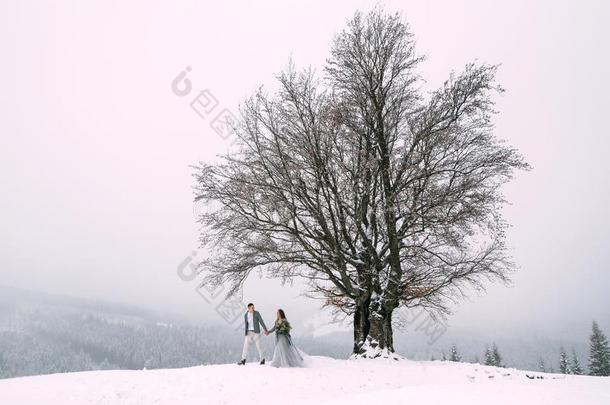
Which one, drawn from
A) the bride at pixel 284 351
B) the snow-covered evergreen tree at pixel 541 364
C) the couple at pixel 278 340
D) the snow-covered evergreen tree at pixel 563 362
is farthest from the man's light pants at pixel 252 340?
the snow-covered evergreen tree at pixel 541 364

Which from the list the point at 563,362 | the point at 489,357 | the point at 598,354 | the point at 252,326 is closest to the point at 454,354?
the point at 489,357

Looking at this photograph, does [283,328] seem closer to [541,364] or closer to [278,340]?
[278,340]

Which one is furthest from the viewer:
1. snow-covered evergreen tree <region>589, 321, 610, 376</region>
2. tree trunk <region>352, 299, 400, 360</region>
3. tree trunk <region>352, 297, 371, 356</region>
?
snow-covered evergreen tree <region>589, 321, 610, 376</region>

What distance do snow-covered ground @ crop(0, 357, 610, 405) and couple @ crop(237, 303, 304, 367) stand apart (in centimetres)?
60

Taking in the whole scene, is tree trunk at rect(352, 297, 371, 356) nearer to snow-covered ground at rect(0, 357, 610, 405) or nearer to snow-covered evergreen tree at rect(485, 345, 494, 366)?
snow-covered ground at rect(0, 357, 610, 405)

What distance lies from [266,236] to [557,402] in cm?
1124

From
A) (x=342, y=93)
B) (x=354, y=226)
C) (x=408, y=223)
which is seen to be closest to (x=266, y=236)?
(x=354, y=226)

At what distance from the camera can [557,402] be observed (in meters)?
7.19

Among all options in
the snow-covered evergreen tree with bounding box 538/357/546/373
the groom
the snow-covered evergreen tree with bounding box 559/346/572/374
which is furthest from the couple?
the snow-covered evergreen tree with bounding box 538/357/546/373

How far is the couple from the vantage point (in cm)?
1418

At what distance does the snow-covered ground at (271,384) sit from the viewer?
9.95 metres

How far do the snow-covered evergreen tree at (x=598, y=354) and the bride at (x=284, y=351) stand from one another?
183 ft

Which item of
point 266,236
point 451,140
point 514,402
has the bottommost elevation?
point 514,402

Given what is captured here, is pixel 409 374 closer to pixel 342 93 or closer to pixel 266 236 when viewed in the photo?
pixel 266 236
